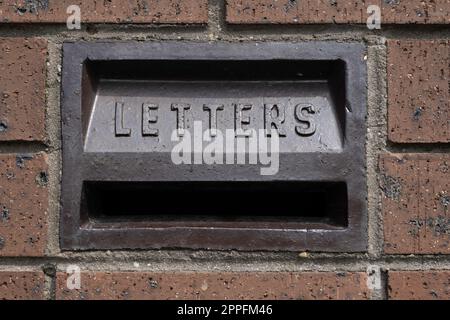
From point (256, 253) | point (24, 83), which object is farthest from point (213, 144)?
point (24, 83)

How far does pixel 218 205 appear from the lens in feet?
3.40

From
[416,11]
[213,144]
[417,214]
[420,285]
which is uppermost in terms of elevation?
[416,11]

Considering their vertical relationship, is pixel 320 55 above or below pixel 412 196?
above

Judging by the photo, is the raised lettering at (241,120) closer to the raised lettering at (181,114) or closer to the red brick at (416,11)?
the raised lettering at (181,114)

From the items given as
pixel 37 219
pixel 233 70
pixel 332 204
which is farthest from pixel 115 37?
pixel 332 204

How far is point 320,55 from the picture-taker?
1.02m

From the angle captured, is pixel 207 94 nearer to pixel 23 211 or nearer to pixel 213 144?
pixel 213 144

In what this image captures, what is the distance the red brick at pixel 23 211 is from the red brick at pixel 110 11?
221 mm

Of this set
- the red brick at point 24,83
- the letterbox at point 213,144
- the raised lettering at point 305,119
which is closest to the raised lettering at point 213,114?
the letterbox at point 213,144

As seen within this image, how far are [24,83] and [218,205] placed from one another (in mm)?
331

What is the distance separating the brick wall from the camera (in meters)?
1.00

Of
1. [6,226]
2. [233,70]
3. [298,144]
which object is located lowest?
[6,226]

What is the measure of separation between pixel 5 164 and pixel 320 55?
1.57 feet

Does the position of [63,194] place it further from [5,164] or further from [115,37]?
[115,37]
